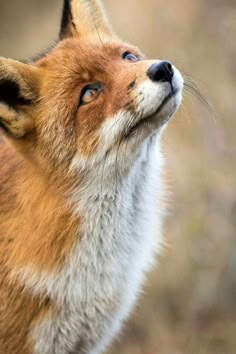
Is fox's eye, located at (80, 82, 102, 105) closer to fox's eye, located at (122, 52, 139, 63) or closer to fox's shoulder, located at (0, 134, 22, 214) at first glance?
fox's eye, located at (122, 52, 139, 63)

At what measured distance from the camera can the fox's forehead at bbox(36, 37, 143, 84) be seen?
181 inches

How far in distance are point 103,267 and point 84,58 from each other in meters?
1.30

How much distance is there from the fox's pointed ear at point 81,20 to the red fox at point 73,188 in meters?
0.21

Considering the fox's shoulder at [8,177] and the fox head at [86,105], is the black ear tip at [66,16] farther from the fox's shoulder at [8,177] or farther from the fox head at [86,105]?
the fox's shoulder at [8,177]

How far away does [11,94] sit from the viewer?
180 inches

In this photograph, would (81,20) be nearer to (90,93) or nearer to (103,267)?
(90,93)

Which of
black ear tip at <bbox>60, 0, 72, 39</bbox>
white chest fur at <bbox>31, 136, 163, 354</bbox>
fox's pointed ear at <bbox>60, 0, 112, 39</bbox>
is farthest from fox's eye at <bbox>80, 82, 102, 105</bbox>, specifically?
black ear tip at <bbox>60, 0, 72, 39</bbox>

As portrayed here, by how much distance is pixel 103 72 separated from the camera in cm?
456

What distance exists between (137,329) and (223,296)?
967 mm

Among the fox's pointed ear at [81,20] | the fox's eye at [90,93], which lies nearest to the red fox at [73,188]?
the fox's eye at [90,93]

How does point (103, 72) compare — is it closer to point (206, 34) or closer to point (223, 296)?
point (223, 296)

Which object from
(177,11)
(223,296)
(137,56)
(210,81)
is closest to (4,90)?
(137,56)

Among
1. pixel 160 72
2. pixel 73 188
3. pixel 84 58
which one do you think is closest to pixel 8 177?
pixel 73 188

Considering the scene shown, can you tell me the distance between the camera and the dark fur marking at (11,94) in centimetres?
450
